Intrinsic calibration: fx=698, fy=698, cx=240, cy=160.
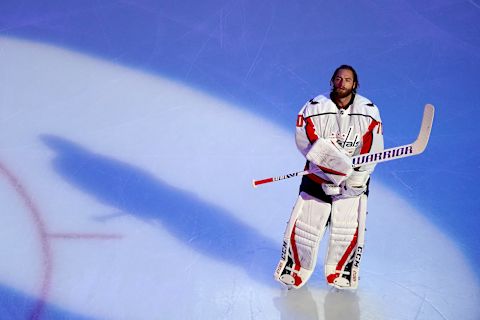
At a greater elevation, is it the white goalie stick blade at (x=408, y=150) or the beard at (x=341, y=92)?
the beard at (x=341, y=92)

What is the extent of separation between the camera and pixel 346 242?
13.0ft

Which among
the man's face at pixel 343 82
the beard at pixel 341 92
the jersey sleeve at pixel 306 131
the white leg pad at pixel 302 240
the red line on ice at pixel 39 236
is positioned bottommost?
the red line on ice at pixel 39 236

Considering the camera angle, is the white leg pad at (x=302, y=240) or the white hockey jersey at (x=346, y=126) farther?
the white leg pad at (x=302, y=240)

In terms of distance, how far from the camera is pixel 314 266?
4.09 metres

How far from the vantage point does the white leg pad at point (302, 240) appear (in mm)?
3898

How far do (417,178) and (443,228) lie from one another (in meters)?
0.49

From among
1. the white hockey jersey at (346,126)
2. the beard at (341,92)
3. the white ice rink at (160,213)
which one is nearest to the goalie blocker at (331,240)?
the white ice rink at (160,213)

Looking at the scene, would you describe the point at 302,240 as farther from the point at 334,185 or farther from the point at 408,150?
the point at 408,150

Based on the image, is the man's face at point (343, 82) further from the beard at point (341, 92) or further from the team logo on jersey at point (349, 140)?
the team logo on jersey at point (349, 140)

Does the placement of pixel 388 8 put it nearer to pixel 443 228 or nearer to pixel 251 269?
pixel 443 228

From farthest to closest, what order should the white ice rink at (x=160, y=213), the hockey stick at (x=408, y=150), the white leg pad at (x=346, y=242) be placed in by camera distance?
the white ice rink at (x=160, y=213) → the white leg pad at (x=346, y=242) → the hockey stick at (x=408, y=150)

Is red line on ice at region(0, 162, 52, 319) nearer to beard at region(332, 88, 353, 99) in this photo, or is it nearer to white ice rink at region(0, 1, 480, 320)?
white ice rink at region(0, 1, 480, 320)

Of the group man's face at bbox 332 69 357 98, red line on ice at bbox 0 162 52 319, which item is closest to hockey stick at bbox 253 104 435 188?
man's face at bbox 332 69 357 98

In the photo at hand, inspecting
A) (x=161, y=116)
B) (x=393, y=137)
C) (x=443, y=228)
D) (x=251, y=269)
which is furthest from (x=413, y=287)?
(x=161, y=116)
